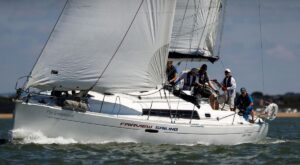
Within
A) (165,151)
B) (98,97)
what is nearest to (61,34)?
Answer: (98,97)

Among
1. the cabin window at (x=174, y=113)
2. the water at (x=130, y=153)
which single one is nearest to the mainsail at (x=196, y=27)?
the cabin window at (x=174, y=113)

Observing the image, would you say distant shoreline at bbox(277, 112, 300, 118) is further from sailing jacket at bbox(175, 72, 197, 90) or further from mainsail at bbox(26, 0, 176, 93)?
mainsail at bbox(26, 0, 176, 93)

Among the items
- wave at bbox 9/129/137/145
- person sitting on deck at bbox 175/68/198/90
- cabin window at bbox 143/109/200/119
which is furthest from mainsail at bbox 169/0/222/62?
wave at bbox 9/129/137/145

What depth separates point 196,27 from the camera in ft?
96.1

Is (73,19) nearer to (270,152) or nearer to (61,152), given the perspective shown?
(61,152)

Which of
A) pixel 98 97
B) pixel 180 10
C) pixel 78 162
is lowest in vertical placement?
pixel 78 162

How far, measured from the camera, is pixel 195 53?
28828 mm

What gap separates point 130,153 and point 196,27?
900cm

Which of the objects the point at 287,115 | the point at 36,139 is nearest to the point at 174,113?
the point at 36,139

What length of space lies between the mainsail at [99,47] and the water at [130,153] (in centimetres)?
185

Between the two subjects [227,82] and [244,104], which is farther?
[227,82]

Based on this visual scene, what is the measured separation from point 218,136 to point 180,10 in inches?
243

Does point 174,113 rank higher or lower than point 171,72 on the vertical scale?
lower

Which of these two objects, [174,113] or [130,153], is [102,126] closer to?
[130,153]
